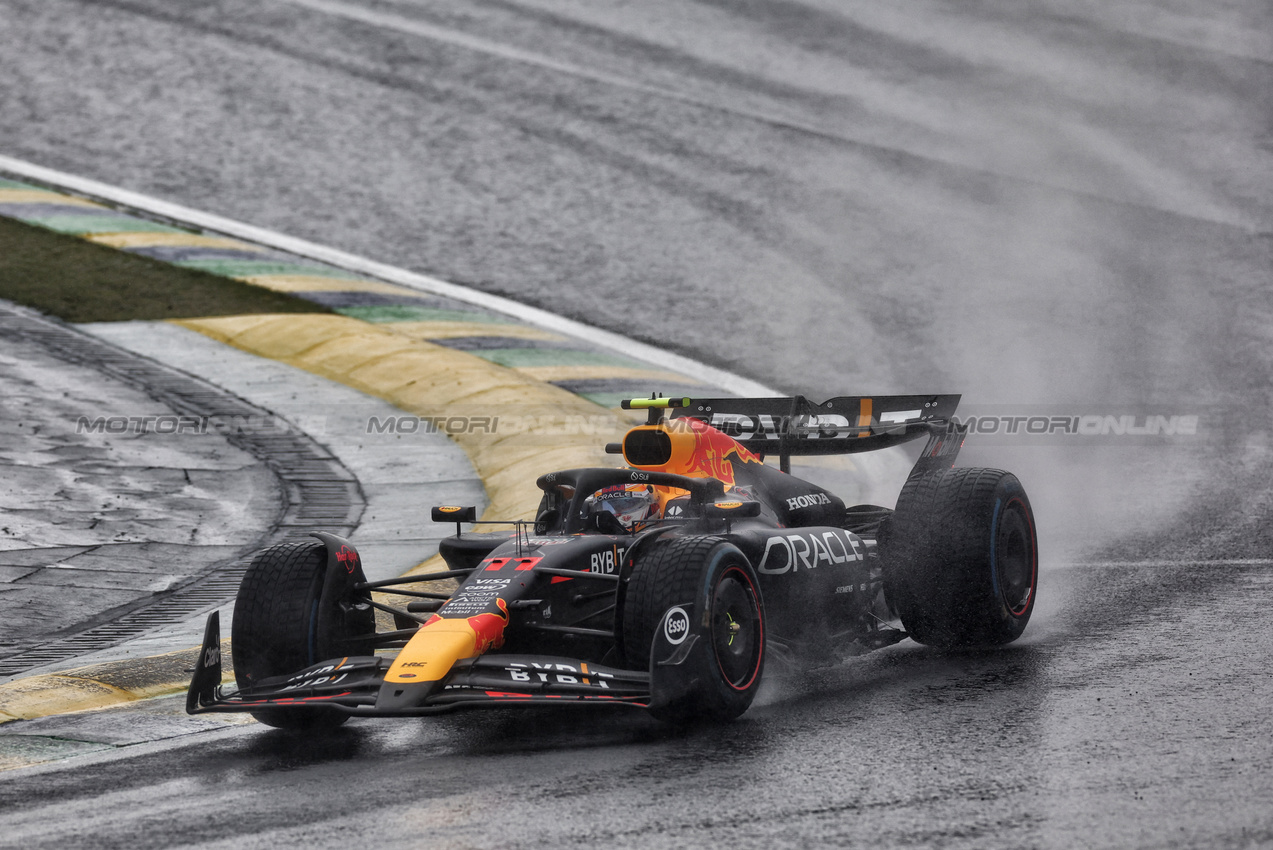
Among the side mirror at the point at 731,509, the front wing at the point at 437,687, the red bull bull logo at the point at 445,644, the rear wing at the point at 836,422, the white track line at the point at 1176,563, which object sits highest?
the rear wing at the point at 836,422

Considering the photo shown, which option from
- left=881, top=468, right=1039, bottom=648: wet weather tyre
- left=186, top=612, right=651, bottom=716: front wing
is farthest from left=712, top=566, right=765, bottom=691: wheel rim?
left=881, top=468, right=1039, bottom=648: wet weather tyre

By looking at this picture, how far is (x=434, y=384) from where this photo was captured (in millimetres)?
13875

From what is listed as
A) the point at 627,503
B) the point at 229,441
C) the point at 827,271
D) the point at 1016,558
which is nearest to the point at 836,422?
the point at 1016,558

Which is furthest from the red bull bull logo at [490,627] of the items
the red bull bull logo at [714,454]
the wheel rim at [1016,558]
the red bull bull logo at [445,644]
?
the wheel rim at [1016,558]

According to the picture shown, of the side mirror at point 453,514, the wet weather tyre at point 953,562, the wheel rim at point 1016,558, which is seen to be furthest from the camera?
the wheel rim at point 1016,558

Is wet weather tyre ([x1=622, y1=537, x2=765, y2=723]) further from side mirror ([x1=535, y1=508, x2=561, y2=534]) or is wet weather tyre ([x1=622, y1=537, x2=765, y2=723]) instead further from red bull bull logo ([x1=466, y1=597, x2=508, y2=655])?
side mirror ([x1=535, y1=508, x2=561, y2=534])

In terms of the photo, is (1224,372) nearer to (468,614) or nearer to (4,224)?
(468,614)

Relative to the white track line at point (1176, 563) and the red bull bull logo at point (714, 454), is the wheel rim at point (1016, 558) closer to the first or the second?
the red bull bull logo at point (714, 454)

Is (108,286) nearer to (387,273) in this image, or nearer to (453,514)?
(387,273)

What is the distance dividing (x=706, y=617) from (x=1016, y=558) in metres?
2.56

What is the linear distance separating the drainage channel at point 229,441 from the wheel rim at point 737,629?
372cm

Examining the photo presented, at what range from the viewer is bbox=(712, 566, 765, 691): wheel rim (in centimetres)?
591

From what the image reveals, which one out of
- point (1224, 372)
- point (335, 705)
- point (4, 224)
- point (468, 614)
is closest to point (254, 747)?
point (335, 705)

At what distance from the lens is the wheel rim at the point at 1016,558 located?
736cm
